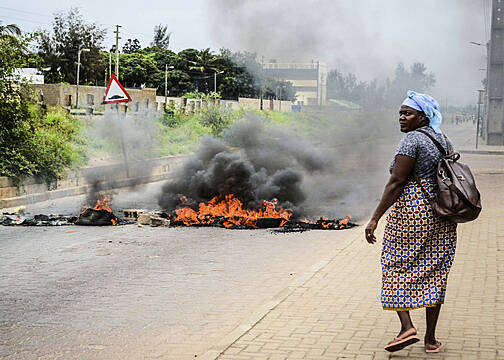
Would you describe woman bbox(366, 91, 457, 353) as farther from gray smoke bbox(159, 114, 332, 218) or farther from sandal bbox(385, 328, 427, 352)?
gray smoke bbox(159, 114, 332, 218)

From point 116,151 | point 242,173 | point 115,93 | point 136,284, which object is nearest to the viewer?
point 136,284

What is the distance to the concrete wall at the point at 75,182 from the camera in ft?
48.4

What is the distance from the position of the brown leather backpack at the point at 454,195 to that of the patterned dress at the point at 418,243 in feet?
0.24

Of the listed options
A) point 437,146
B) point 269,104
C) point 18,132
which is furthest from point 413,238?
point 269,104

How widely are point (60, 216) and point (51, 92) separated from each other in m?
29.6

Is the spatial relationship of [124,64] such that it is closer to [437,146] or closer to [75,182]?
[75,182]

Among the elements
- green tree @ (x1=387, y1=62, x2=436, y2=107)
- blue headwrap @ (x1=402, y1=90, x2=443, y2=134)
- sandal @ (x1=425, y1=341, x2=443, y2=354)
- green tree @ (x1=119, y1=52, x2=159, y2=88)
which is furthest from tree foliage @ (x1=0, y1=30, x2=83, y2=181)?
green tree @ (x1=119, y1=52, x2=159, y2=88)

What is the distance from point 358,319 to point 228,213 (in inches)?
269

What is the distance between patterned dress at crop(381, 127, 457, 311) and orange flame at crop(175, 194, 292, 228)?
7.03 meters

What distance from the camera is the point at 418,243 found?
4613 millimetres

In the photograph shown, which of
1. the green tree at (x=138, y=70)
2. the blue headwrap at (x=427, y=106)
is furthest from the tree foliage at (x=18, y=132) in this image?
the green tree at (x=138, y=70)

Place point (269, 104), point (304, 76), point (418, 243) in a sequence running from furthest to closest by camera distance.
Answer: point (269, 104)
point (304, 76)
point (418, 243)

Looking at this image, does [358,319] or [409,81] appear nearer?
[358,319]

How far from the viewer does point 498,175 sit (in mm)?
22797
